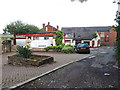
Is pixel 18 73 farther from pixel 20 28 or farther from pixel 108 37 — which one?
pixel 108 37

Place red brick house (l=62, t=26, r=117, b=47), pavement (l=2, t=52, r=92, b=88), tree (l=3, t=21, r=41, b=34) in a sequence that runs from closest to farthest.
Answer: pavement (l=2, t=52, r=92, b=88), red brick house (l=62, t=26, r=117, b=47), tree (l=3, t=21, r=41, b=34)

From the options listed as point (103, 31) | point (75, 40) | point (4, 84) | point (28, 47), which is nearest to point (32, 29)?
point (75, 40)

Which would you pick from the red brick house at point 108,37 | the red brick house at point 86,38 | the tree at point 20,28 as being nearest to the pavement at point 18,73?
the red brick house at point 86,38

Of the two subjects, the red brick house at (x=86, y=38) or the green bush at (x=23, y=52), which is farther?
the red brick house at (x=86, y=38)

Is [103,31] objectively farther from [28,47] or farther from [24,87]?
[24,87]

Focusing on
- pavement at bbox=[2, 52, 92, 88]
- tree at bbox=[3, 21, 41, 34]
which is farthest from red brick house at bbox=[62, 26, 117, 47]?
pavement at bbox=[2, 52, 92, 88]

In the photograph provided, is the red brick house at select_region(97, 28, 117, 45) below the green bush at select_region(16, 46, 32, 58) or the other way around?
the other way around

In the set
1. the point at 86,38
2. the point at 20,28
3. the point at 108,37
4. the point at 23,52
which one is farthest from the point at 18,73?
the point at 108,37

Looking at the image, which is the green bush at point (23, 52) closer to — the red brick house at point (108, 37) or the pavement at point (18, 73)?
the pavement at point (18, 73)

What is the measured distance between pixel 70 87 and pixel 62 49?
1145 centimetres

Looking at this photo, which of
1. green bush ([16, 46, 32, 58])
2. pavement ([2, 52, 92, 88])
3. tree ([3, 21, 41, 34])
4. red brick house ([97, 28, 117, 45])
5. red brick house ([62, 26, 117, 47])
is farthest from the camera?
red brick house ([97, 28, 117, 45])

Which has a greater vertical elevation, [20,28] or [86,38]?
[20,28]

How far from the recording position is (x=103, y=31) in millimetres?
44562

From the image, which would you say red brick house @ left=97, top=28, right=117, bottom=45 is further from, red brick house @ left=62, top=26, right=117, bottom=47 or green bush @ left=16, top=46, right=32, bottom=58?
green bush @ left=16, top=46, right=32, bottom=58
